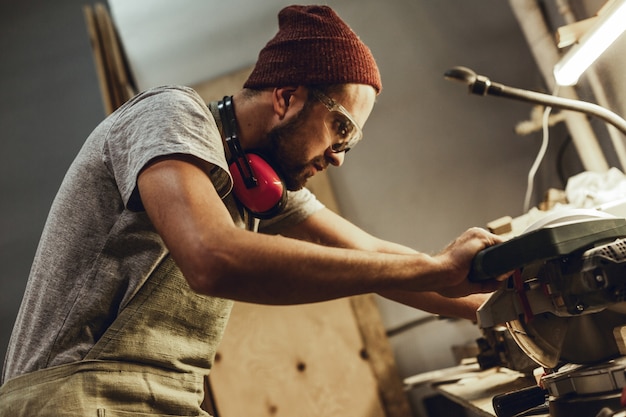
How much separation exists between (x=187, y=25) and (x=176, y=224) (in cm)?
247

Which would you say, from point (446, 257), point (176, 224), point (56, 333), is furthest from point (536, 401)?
point (56, 333)

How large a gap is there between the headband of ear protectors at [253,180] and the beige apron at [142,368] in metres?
0.24

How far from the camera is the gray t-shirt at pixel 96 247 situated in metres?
1.22

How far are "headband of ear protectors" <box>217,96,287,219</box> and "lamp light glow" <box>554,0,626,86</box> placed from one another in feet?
2.75

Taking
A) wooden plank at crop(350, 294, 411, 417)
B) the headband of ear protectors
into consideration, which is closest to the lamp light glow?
the headband of ear protectors

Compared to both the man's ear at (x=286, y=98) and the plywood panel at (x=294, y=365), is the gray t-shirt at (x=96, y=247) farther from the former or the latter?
the plywood panel at (x=294, y=365)

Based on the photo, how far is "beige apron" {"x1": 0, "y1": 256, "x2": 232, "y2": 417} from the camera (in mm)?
1198

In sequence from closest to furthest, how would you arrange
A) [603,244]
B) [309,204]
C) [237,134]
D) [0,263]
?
[603,244], [237,134], [309,204], [0,263]

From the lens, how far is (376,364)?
8.88 feet

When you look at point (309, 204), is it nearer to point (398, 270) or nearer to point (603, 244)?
point (398, 270)

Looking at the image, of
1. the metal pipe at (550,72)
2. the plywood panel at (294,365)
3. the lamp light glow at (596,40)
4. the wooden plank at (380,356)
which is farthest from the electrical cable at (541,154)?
the plywood panel at (294,365)

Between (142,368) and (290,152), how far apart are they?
59 centimetres

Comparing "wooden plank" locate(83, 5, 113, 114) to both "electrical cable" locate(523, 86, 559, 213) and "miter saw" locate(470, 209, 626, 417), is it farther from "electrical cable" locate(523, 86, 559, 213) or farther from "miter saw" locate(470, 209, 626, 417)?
"miter saw" locate(470, 209, 626, 417)

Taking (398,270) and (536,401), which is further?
(536,401)
